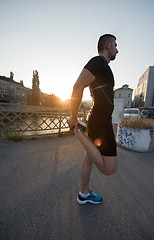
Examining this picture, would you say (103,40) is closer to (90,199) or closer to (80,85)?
(80,85)

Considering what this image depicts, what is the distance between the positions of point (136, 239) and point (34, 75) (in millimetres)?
36503

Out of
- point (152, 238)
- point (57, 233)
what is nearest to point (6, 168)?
point (57, 233)

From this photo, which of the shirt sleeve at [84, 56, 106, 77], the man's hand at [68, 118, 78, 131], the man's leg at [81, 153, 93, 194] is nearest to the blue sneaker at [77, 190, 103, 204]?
the man's leg at [81, 153, 93, 194]

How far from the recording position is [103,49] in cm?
115

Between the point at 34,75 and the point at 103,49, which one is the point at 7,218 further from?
the point at 34,75

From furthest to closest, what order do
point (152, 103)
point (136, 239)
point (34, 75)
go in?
point (34, 75) < point (152, 103) < point (136, 239)

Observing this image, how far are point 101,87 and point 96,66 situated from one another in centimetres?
20

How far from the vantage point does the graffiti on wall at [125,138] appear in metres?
3.32

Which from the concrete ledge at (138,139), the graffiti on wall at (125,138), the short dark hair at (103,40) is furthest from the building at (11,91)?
the short dark hair at (103,40)

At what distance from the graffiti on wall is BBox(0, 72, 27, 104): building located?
3680 centimetres

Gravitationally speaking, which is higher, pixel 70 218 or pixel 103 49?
pixel 103 49

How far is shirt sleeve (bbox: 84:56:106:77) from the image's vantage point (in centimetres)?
93

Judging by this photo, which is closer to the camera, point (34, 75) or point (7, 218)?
point (7, 218)

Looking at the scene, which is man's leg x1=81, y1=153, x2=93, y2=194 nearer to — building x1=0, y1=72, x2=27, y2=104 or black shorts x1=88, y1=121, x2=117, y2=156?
black shorts x1=88, y1=121, x2=117, y2=156
